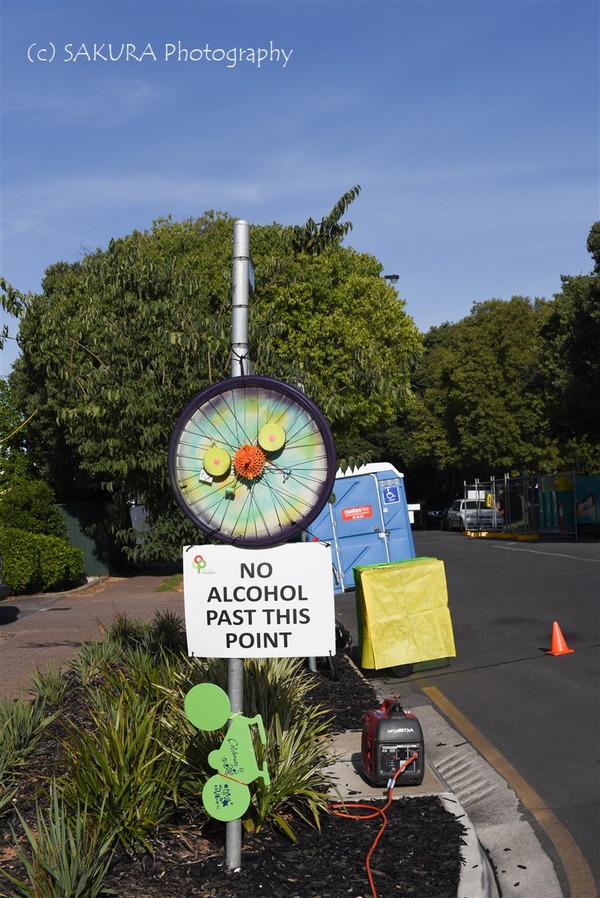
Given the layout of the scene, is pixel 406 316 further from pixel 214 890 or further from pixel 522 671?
pixel 214 890

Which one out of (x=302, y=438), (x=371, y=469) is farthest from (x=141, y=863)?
(x=371, y=469)

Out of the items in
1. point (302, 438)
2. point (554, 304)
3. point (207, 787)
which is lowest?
point (207, 787)

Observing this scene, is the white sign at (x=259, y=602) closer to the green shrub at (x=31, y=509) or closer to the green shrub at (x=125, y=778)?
the green shrub at (x=125, y=778)

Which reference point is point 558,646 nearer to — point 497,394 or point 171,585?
point 171,585

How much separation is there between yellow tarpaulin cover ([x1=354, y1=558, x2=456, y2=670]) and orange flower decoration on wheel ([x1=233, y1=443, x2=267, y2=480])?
18.5 feet

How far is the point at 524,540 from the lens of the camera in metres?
36.2

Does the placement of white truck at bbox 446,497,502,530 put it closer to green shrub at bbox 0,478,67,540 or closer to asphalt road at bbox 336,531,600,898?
asphalt road at bbox 336,531,600,898

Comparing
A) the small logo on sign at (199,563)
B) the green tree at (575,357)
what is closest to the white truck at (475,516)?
the green tree at (575,357)

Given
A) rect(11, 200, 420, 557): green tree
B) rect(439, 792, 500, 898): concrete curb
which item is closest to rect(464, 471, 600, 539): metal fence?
rect(11, 200, 420, 557): green tree

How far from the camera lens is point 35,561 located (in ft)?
69.6

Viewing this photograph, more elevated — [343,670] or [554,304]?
[554,304]

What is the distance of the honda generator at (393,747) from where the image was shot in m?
5.88

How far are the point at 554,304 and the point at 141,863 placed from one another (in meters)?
37.6

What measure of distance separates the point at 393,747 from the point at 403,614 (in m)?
4.43
